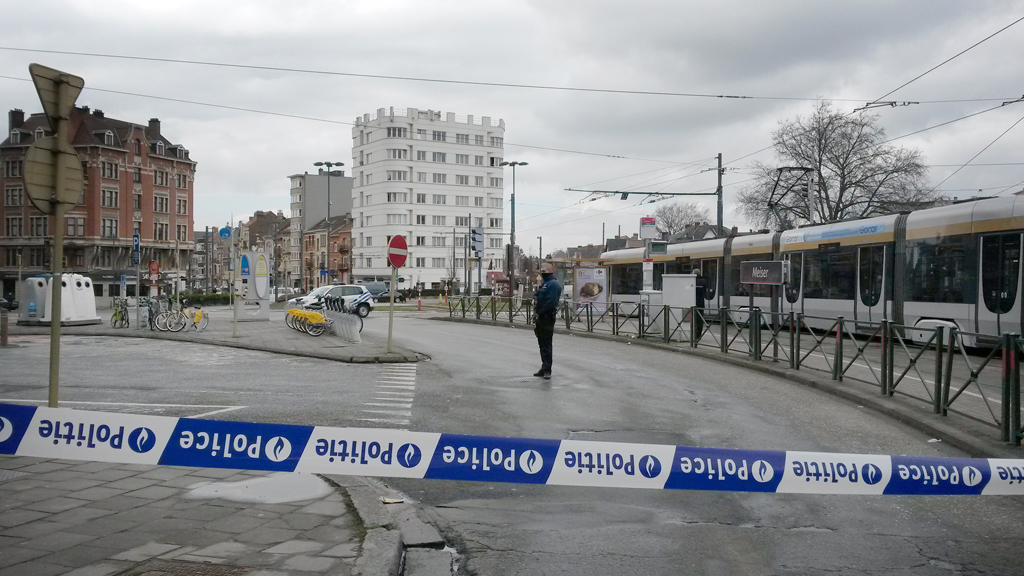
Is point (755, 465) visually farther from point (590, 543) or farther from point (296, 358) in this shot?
point (296, 358)

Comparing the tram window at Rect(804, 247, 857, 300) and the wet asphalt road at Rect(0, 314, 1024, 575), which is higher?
the tram window at Rect(804, 247, 857, 300)

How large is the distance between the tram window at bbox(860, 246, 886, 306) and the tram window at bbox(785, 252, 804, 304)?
123 inches

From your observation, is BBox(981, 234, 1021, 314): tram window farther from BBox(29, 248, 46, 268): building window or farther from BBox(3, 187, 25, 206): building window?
BBox(29, 248, 46, 268): building window

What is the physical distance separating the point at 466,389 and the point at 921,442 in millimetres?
5993

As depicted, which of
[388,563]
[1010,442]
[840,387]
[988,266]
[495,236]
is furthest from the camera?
[495,236]

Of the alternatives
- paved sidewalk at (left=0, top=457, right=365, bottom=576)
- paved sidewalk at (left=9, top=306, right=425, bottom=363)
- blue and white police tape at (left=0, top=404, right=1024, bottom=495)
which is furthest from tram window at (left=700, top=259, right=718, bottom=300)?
blue and white police tape at (left=0, top=404, right=1024, bottom=495)

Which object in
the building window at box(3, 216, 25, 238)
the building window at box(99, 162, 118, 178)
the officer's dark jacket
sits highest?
the building window at box(99, 162, 118, 178)

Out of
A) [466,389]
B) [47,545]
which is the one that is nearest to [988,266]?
[466,389]

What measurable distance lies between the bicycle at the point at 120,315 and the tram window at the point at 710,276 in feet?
63.9

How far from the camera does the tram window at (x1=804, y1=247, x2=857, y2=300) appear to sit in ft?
→ 68.2

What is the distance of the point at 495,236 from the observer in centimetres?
9956

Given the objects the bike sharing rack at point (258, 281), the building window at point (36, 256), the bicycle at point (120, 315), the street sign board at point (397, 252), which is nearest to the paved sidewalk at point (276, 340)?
the bicycle at point (120, 315)

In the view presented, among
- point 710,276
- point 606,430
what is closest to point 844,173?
point 710,276

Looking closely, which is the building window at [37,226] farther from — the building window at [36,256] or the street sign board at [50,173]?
the street sign board at [50,173]
